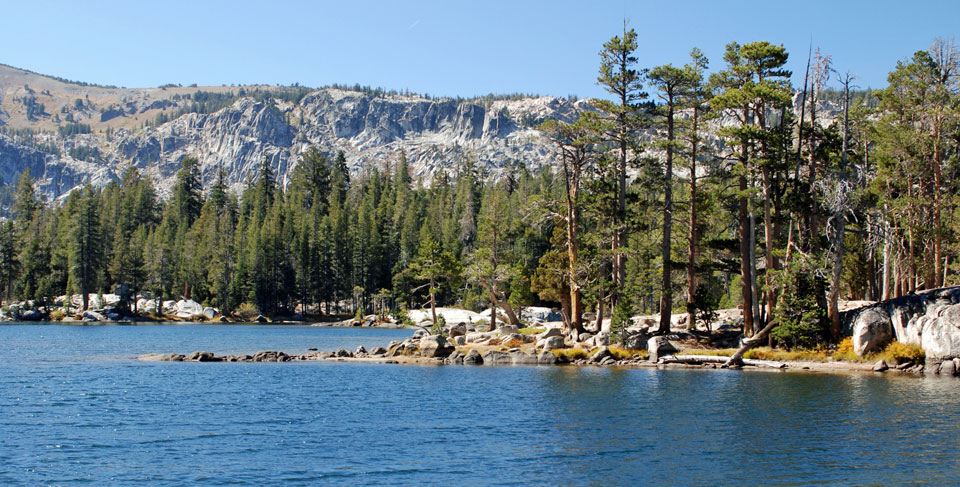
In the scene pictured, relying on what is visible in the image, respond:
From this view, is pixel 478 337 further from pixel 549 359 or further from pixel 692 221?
pixel 692 221

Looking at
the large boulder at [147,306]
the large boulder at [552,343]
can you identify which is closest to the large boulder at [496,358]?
the large boulder at [552,343]

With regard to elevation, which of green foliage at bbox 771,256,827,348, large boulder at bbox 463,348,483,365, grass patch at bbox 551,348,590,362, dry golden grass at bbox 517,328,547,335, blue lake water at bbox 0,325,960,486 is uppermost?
green foliage at bbox 771,256,827,348

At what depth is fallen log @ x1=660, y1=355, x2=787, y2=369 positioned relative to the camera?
34.1m

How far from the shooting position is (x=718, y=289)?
46156 millimetres

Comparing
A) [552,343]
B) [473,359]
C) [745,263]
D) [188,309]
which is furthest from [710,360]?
[188,309]

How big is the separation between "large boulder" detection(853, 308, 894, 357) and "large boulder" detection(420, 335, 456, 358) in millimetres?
20189

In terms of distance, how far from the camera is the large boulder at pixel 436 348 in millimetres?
41250

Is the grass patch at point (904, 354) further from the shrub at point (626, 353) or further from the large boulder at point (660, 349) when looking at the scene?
the shrub at point (626, 353)

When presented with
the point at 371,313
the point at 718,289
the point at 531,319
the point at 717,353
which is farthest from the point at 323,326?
the point at 717,353

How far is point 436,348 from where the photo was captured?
41.2 meters

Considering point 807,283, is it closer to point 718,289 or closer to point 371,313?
point 718,289

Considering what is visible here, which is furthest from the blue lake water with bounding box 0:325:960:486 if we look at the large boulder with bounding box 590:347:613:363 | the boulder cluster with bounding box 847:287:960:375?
the large boulder with bounding box 590:347:613:363

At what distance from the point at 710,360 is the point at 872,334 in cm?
705

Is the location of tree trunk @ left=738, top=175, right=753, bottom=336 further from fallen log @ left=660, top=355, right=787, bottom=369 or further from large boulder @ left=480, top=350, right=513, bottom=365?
large boulder @ left=480, top=350, right=513, bottom=365
